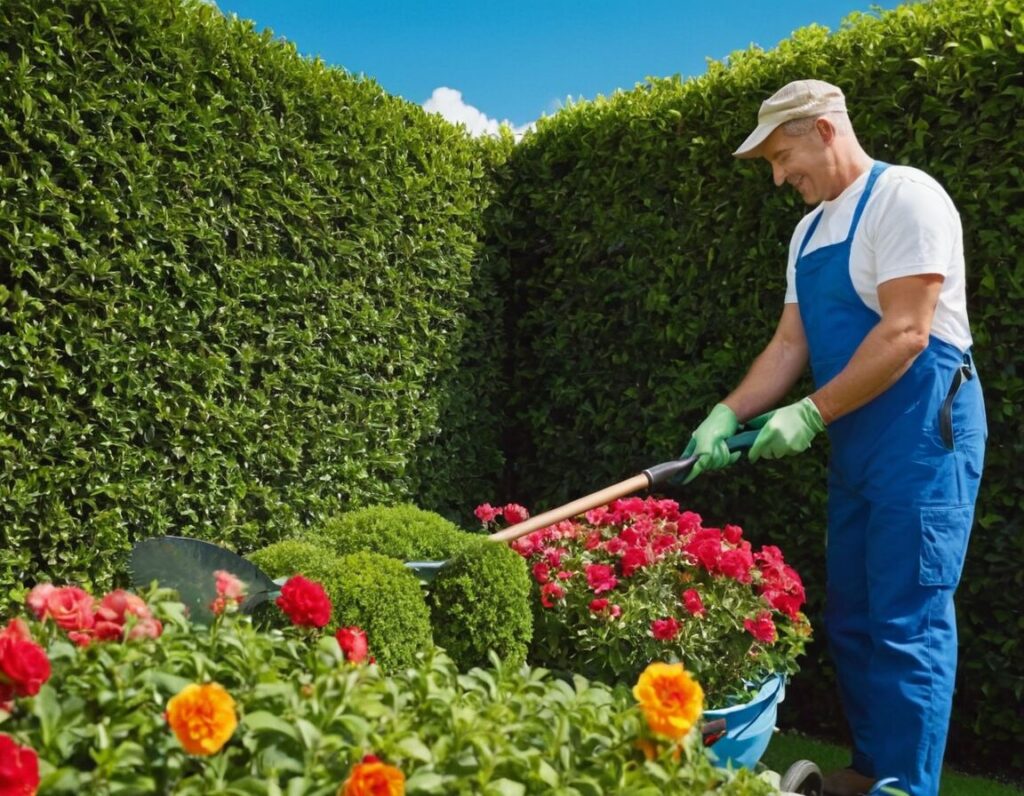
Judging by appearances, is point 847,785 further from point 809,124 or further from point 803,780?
point 809,124

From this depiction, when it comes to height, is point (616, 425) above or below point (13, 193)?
below

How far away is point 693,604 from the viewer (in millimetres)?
2885

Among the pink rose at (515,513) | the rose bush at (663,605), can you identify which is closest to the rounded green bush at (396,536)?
the pink rose at (515,513)

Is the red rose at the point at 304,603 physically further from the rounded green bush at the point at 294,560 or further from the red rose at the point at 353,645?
the rounded green bush at the point at 294,560

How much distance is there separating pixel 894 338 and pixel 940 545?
637mm

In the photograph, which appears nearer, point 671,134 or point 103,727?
point 103,727

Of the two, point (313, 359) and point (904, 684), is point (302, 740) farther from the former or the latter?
point (313, 359)

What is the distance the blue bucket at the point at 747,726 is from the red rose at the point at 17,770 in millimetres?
1887

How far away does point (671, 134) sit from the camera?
15.4 ft

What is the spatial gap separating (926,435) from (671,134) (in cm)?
245

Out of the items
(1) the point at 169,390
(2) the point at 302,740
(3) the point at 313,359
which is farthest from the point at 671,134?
(2) the point at 302,740

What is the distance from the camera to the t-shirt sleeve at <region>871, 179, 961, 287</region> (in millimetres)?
2719

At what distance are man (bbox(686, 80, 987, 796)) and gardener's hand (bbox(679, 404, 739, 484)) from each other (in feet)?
0.07

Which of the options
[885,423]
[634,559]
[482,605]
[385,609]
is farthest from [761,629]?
[385,609]
